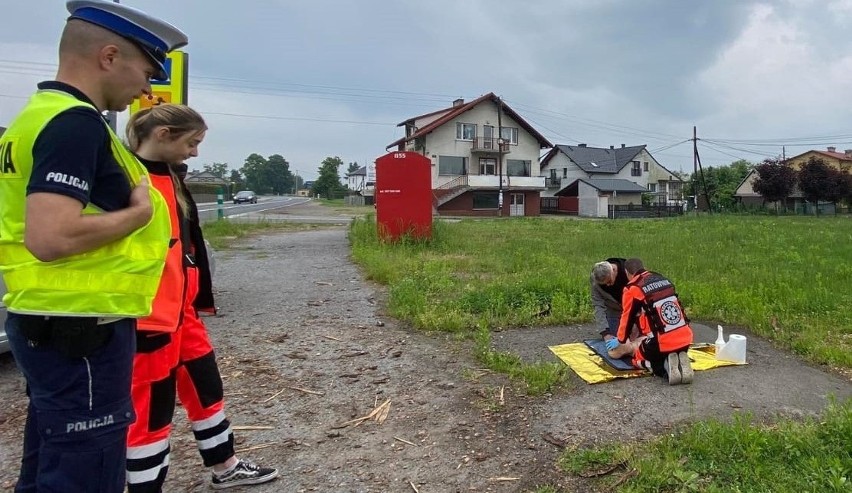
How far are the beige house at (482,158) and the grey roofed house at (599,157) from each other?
1145cm

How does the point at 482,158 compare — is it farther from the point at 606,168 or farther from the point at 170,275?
the point at 170,275

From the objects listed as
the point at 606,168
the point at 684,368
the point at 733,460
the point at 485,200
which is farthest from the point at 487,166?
the point at 733,460

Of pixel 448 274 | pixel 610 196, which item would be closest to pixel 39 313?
pixel 448 274

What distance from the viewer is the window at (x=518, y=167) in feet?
164

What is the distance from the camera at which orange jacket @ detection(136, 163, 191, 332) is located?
2062 mm

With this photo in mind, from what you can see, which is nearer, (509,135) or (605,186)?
(509,135)

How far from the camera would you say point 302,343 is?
5.16m

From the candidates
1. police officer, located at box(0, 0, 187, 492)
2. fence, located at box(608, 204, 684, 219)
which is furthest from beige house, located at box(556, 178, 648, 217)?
police officer, located at box(0, 0, 187, 492)

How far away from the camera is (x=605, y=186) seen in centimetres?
5441

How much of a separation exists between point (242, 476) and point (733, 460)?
247 cm

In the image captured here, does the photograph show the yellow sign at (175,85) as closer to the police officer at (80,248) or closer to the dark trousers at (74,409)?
the police officer at (80,248)

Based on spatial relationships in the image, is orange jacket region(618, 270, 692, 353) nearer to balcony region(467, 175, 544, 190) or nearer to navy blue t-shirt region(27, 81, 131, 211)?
navy blue t-shirt region(27, 81, 131, 211)

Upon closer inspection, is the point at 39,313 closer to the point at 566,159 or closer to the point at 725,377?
the point at 725,377

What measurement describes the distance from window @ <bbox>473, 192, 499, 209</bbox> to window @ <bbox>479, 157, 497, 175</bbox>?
2.58 metres
